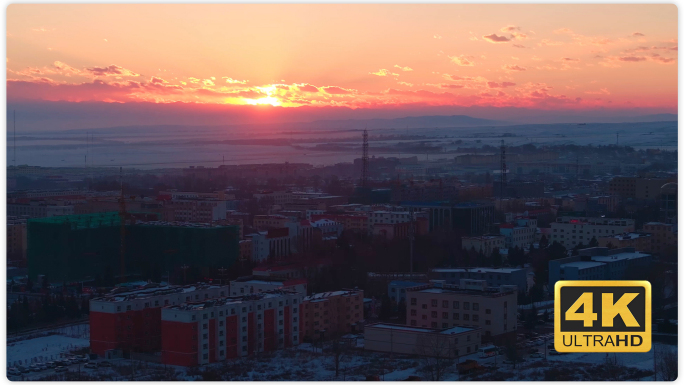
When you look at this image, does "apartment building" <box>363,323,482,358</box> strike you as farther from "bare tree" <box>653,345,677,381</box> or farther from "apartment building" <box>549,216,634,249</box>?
"apartment building" <box>549,216,634,249</box>

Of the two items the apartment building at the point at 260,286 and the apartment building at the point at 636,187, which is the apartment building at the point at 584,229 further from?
the apartment building at the point at 260,286

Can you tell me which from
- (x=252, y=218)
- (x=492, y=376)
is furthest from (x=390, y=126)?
(x=492, y=376)

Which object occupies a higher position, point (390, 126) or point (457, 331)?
point (390, 126)

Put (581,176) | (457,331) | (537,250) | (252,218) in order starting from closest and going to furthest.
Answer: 1. (457,331)
2. (537,250)
3. (252,218)
4. (581,176)

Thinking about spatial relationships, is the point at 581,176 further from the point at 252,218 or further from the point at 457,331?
the point at 457,331

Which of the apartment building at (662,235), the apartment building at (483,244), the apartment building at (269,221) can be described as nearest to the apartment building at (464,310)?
the apartment building at (483,244)

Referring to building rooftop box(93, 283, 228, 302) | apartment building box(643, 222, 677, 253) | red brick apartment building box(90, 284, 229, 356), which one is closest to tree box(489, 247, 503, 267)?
apartment building box(643, 222, 677, 253)
